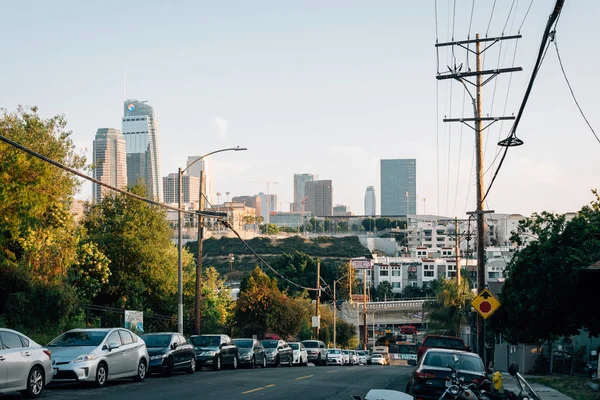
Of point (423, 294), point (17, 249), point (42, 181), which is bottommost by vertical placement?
point (423, 294)

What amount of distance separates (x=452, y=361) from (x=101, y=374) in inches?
372

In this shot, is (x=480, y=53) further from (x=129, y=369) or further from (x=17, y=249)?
(x=17, y=249)

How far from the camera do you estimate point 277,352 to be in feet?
137

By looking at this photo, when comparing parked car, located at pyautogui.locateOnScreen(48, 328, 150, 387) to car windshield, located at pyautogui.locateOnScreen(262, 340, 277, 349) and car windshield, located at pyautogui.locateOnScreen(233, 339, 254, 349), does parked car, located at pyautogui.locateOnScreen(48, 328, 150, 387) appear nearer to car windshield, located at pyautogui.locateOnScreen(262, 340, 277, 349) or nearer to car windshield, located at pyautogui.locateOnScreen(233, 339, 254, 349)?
car windshield, located at pyautogui.locateOnScreen(233, 339, 254, 349)

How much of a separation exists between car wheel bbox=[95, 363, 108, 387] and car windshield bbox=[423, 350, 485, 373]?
8.79 meters

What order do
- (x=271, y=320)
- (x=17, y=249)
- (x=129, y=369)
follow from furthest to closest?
(x=271, y=320)
(x=17, y=249)
(x=129, y=369)

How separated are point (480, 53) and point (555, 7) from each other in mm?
22830

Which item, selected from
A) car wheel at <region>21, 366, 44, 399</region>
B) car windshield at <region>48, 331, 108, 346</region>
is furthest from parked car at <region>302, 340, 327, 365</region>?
car wheel at <region>21, 366, 44, 399</region>

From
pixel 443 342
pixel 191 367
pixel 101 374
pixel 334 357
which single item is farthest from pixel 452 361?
pixel 334 357

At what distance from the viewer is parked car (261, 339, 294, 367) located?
41.1 metres

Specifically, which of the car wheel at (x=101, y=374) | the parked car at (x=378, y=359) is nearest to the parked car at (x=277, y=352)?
the car wheel at (x=101, y=374)

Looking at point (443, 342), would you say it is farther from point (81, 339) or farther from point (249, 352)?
point (81, 339)

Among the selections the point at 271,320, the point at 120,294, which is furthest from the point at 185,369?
the point at 271,320

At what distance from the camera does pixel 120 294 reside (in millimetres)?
52875
